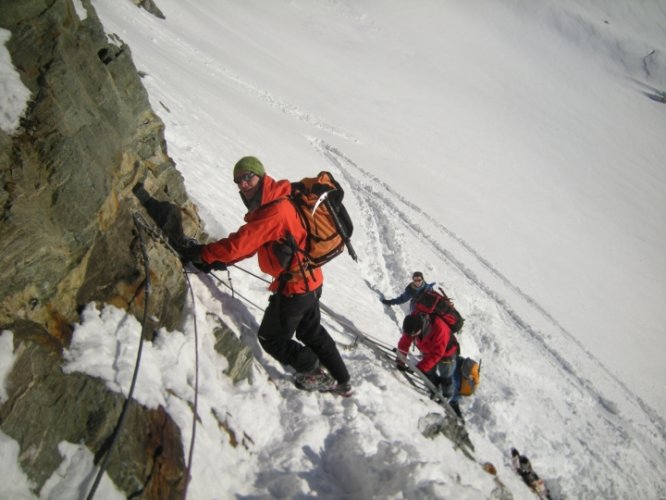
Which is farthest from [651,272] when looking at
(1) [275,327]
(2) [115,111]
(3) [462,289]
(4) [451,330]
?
(2) [115,111]

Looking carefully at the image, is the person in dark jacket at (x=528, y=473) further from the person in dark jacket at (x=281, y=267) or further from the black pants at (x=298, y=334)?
the black pants at (x=298, y=334)

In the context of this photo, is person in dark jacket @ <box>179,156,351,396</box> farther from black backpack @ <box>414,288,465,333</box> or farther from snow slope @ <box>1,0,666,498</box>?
black backpack @ <box>414,288,465,333</box>

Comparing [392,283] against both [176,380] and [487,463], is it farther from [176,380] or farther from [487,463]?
[176,380]

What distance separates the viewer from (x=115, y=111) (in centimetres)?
369

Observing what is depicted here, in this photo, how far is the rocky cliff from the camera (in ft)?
8.01

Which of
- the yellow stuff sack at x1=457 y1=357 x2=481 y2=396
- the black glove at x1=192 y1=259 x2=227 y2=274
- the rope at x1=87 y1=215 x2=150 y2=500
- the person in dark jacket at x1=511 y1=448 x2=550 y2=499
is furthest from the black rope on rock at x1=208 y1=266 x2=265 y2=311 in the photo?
the person in dark jacket at x1=511 y1=448 x2=550 y2=499

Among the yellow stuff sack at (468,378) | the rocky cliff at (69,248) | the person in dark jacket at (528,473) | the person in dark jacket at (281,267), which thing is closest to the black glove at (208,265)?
the person in dark jacket at (281,267)

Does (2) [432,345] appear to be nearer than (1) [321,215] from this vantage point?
No

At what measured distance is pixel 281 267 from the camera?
3607 millimetres

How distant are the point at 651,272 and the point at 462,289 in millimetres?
13227

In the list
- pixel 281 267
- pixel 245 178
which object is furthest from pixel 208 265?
pixel 245 178

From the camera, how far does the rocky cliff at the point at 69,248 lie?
244 centimetres

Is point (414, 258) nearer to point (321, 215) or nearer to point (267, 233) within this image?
point (321, 215)

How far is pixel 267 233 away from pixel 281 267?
1.23 feet
